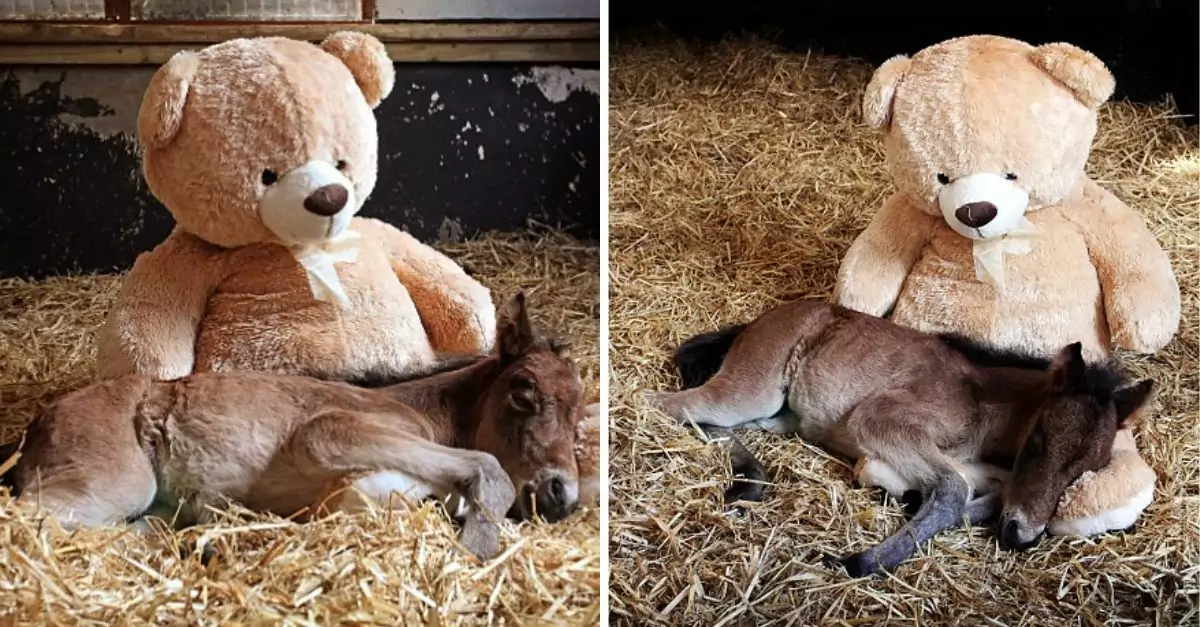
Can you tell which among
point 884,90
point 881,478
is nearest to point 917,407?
point 881,478

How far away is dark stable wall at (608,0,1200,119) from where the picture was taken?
5.41 feet

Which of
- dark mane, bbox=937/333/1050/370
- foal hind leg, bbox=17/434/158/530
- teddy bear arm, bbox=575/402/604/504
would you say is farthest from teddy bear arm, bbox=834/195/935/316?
foal hind leg, bbox=17/434/158/530

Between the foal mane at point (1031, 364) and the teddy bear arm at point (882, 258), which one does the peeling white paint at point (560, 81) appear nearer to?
the teddy bear arm at point (882, 258)

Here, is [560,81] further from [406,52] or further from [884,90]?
[884,90]

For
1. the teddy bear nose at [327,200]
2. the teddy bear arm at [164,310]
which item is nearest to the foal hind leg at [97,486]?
the teddy bear arm at [164,310]

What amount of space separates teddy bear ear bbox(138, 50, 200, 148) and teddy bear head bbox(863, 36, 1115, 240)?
1.00m

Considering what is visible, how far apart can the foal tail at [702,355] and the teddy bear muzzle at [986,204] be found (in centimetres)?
36

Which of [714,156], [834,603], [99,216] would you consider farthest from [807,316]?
[99,216]

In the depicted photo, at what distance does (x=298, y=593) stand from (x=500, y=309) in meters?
0.46

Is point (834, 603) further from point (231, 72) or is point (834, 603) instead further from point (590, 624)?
point (231, 72)

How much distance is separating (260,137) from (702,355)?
709mm

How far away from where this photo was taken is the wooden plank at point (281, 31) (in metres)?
1.48

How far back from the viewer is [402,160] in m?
1.55

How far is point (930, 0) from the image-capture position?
1.68 metres
